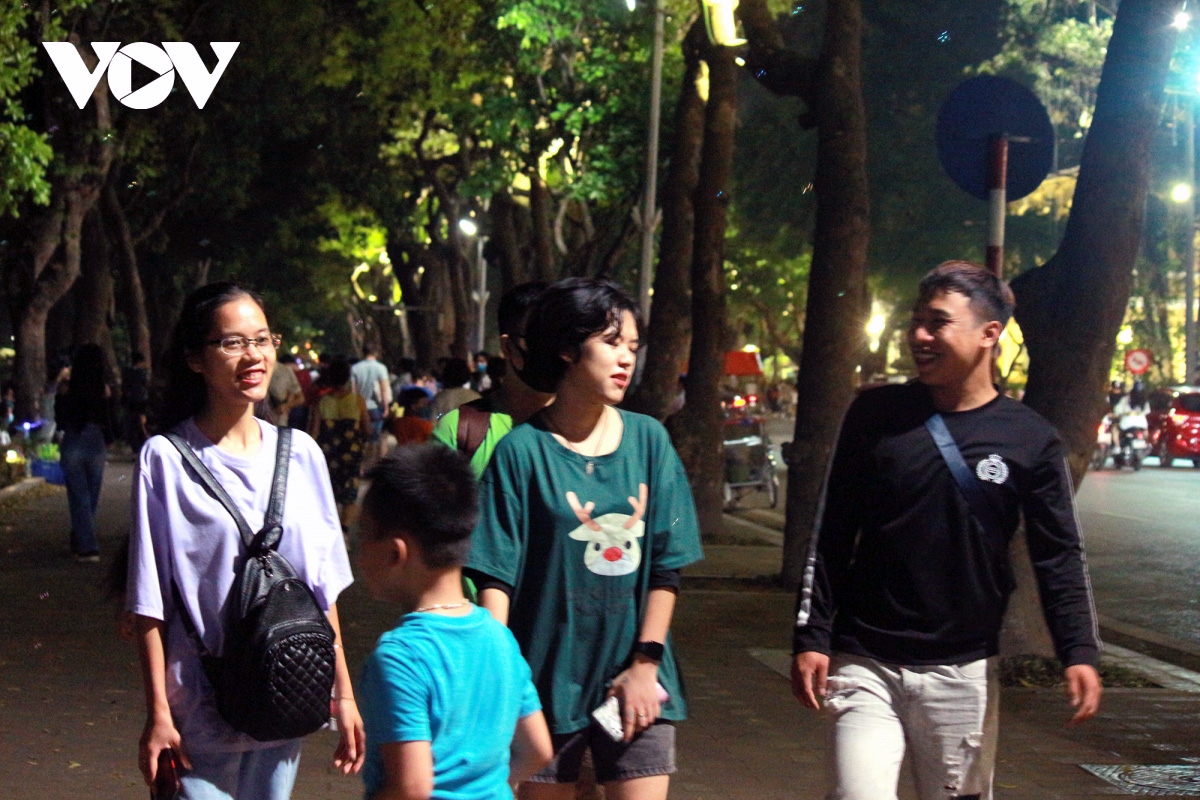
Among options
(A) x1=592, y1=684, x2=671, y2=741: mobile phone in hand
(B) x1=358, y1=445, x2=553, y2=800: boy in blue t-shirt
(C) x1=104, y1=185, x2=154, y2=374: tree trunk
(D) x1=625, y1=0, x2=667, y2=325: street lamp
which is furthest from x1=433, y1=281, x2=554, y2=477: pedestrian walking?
(C) x1=104, y1=185, x2=154, y2=374: tree trunk

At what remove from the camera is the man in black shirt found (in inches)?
156

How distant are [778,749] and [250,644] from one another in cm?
406

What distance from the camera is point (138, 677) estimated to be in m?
8.38

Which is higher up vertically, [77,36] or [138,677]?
[77,36]

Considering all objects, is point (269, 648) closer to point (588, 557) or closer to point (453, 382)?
point (588, 557)

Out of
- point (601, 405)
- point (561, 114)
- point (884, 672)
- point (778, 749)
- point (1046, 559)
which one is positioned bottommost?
point (778, 749)

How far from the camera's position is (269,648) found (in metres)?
3.38

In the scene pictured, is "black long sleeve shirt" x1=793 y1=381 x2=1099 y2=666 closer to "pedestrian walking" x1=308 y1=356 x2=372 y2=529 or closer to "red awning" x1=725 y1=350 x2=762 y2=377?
"pedestrian walking" x1=308 y1=356 x2=372 y2=529

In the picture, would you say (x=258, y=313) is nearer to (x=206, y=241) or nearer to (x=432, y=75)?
(x=432, y=75)

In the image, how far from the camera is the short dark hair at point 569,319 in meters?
3.76

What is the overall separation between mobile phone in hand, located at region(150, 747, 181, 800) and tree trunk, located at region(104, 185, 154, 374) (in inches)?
1121

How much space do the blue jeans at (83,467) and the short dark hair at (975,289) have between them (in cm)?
974

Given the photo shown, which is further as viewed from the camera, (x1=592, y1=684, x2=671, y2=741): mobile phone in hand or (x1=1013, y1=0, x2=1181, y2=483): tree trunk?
(x1=1013, y1=0, x2=1181, y2=483): tree trunk

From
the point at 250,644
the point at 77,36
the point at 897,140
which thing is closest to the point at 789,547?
the point at 250,644
